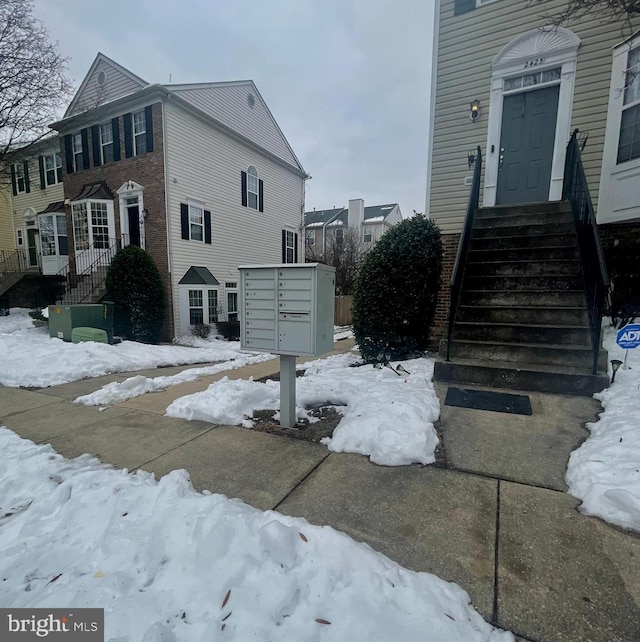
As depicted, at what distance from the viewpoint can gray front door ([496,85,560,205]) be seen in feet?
22.3

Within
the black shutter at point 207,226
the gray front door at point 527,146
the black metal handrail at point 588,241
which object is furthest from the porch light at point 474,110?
the black shutter at point 207,226

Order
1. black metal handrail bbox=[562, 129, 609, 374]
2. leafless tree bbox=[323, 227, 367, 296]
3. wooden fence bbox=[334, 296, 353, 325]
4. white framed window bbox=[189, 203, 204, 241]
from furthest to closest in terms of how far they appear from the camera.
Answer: leafless tree bbox=[323, 227, 367, 296], wooden fence bbox=[334, 296, 353, 325], white framed window bbox=[189, 203, 204, 241], black metal handrail bbox=[562, 129, 609, 374]

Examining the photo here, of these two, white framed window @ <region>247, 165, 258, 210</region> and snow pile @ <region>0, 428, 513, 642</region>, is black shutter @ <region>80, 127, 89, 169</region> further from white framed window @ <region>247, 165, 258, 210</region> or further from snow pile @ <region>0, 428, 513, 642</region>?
snow pile @ <region>0, 428, 513, 642</region>

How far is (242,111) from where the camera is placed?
1484 cm

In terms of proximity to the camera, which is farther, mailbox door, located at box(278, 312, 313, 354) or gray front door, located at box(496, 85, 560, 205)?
gray front door, located at box(496, 85, 560, 205)

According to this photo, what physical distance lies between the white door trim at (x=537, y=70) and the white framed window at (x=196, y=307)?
386 inches

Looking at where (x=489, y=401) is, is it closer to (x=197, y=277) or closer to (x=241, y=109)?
(x=197, y=277)


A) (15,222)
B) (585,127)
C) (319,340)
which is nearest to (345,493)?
(319,340)

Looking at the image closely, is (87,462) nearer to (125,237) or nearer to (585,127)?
(585,127)

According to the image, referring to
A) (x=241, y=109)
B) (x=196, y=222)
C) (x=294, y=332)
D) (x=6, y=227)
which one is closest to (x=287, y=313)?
(x=294, y=332)

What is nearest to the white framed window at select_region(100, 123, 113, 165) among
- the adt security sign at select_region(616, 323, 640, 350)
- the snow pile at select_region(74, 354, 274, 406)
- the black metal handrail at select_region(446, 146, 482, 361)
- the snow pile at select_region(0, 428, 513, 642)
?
the snow pile at select_region(74, 354, 274, 406)

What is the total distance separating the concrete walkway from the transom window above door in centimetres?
625

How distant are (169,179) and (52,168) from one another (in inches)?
339

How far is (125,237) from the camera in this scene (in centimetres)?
1292
